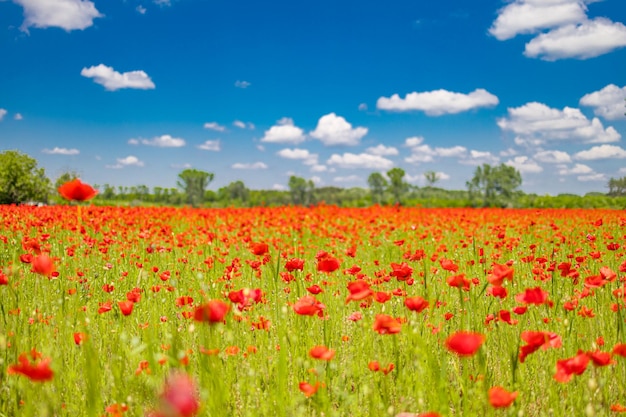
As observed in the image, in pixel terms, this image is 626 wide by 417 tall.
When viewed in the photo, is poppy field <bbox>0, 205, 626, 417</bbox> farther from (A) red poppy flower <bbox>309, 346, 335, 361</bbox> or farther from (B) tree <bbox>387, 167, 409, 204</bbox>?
(B) tree <bbox>387, 167, 409, 204</bbox>

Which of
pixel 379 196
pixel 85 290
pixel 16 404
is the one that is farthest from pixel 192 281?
pixel 379 196

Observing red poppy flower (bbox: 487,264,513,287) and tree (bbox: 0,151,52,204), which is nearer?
red poppy flower (bbox: 487,264,513,287)

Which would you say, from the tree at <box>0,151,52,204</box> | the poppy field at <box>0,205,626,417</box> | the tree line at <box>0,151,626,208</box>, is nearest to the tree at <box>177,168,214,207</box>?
the tree line at <box>0,151,626,208</box>

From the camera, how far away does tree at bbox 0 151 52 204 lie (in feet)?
68.6

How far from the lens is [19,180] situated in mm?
21172

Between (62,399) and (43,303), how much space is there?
70.4 inches

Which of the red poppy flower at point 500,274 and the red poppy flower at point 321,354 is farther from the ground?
the red poppy flower at point 500,274

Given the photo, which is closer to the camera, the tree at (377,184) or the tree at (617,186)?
the tree at (617,186)

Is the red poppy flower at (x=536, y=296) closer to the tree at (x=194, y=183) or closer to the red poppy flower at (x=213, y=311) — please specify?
the red poppy flower at (x=213, y=311)

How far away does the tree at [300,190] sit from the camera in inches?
3051

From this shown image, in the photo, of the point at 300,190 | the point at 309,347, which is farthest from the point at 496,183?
the point at 309,347

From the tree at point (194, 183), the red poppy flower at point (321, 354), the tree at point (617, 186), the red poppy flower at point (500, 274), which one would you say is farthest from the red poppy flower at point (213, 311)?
the tree at point (194, 183)

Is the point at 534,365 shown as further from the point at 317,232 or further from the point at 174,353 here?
the point at 317,232

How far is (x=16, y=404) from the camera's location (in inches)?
101
